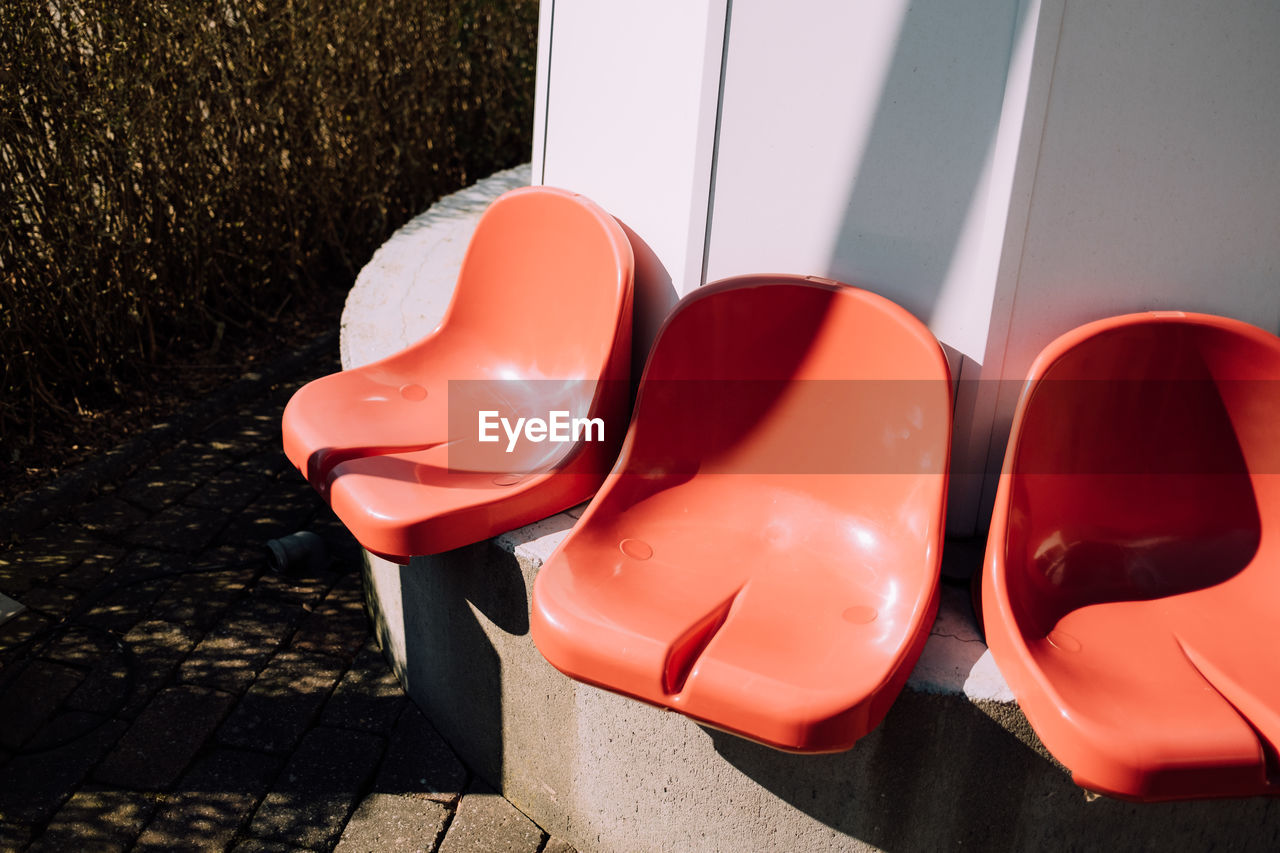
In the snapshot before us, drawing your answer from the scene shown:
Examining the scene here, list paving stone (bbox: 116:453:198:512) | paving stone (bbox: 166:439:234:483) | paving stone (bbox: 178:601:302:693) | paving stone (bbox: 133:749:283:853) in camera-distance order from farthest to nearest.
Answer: paving stone (bbox: 166:439:234:483), paving stone (bbox: 116:453:198:512), paving stone (bbox: 178:601:302:693), paving stone (bbox: 133:749:283:853)

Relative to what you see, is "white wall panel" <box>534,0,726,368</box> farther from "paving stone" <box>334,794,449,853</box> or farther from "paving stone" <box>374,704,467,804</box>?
"paving stone" <box>334,794,449,853</box>

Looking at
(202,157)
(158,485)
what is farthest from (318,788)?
(202,157)

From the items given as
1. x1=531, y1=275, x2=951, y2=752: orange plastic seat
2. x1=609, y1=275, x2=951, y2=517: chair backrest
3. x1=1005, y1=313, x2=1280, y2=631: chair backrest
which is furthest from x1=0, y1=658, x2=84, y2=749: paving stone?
x1=1005, y1=313, x2=1280, y2=631: chair backrest

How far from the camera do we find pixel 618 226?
115 inches

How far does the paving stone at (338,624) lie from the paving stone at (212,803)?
19.6 inches

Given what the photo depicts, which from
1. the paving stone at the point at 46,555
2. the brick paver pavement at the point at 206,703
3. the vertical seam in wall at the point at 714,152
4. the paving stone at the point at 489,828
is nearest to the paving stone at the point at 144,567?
the brick paver pavement at the point at 206,703

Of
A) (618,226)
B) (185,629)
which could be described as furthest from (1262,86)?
(185,629)

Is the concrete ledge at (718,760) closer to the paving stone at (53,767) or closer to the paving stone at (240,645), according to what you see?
the paving stone at (240,645)

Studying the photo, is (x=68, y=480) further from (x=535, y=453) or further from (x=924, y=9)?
(x=924, y=9)

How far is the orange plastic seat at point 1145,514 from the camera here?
7.22 feet

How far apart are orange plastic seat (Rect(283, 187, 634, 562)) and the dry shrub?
1.79m

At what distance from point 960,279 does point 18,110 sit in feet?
11.0

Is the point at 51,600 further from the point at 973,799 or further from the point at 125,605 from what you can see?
the point at 973,799

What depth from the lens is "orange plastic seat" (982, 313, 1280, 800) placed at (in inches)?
86.7
